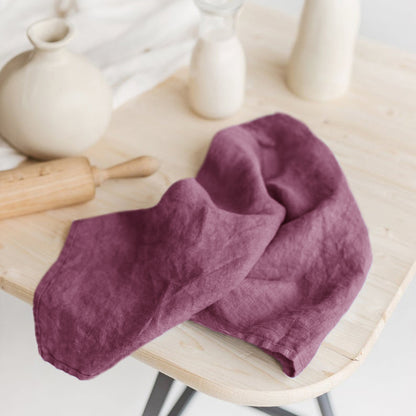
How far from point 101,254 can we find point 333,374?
309 millimetres

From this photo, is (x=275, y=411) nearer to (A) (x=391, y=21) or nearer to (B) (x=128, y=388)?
(B) (x=128, y=388)

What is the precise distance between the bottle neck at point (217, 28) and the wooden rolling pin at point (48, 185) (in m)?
0.26

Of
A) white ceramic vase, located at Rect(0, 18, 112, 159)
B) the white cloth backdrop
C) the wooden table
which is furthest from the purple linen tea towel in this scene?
the white cloth backdrop

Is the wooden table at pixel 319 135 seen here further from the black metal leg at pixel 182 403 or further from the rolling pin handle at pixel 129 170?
the black metal leg at pixel 182 403

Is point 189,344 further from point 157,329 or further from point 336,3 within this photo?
point 336,3

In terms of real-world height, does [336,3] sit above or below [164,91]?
above

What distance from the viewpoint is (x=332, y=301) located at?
76 cm

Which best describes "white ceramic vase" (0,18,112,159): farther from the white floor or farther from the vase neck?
the white floor

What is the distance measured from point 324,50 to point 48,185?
1.57 ft

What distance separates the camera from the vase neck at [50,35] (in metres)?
0.86

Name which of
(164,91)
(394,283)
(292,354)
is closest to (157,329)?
(292,354)

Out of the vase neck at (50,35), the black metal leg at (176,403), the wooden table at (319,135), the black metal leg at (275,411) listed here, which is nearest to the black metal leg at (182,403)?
the black metal leg at (176,403)

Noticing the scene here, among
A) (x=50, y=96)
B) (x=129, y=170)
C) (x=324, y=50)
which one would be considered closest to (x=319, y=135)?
(x=324, y=50)

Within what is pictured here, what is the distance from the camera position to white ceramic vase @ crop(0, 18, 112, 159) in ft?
2.90
